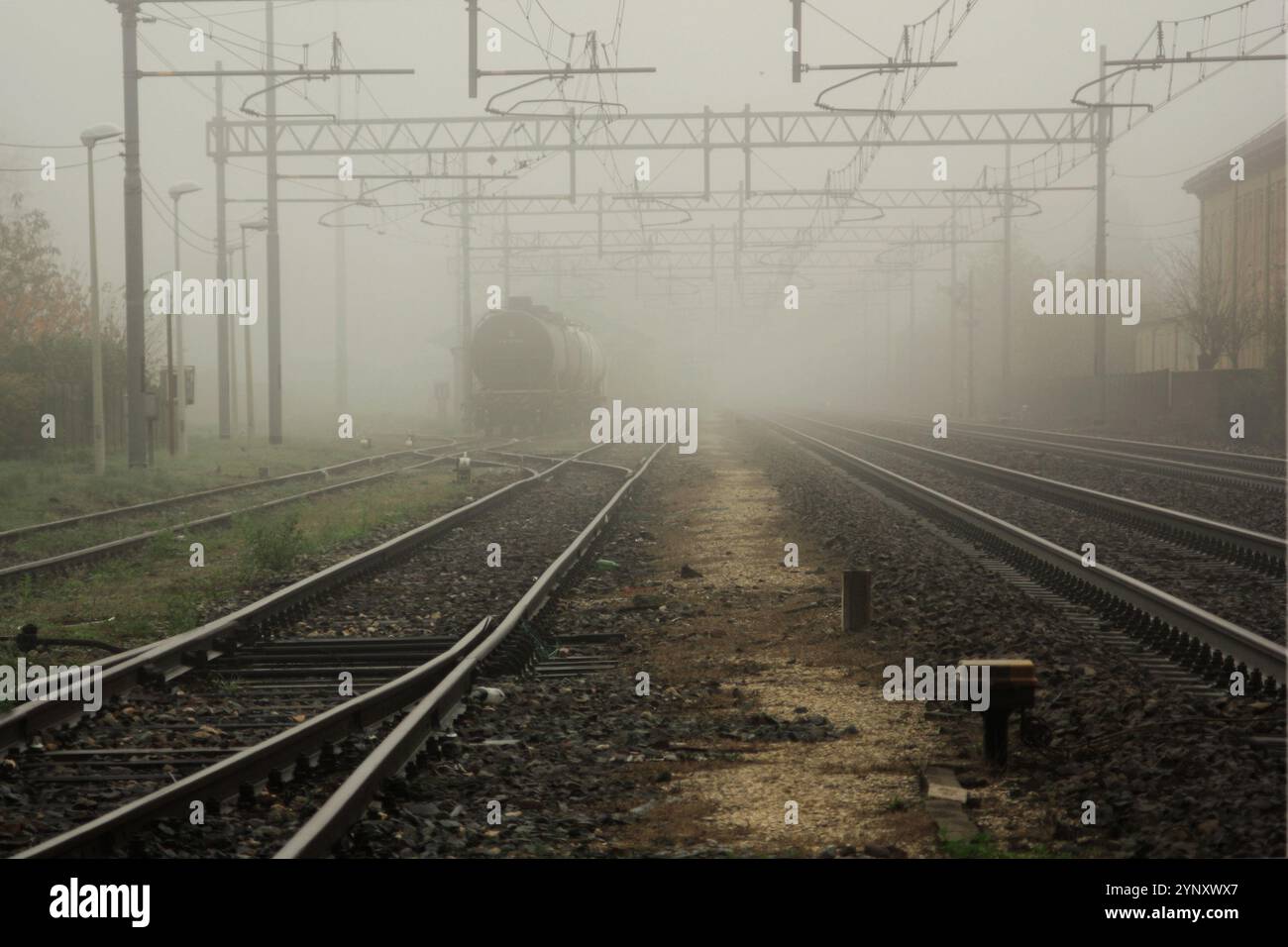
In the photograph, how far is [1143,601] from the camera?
9.69 meters

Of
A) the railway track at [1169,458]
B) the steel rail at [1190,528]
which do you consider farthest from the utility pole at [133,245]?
the railway track at [1169,458]

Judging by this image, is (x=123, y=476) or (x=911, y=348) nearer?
(x=123, y=476)

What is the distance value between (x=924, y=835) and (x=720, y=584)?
699cm

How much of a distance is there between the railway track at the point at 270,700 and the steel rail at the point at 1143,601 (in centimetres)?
419

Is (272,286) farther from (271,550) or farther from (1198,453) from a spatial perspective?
(271,550)

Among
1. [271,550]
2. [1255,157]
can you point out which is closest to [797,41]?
[271,550]

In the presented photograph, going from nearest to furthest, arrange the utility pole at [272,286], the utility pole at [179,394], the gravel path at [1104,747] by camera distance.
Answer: the gravel path at [1104,747], the utility pole at [179,394], the utility pole at [272,286]

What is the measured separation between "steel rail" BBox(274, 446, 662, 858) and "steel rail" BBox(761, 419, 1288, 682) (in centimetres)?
426

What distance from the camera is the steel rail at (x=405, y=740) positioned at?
192 inches

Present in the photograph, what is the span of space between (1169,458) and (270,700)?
23.2 meters

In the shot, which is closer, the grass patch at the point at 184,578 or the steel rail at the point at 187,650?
the steel rail at the point at 187,650

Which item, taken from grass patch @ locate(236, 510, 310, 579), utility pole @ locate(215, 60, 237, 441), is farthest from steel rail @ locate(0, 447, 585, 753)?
utility pole @ locate(215, 60, 237, 441)

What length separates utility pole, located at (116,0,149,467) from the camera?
22672mm

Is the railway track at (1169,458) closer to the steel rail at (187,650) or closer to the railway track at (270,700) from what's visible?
the railway track at (270,700)
